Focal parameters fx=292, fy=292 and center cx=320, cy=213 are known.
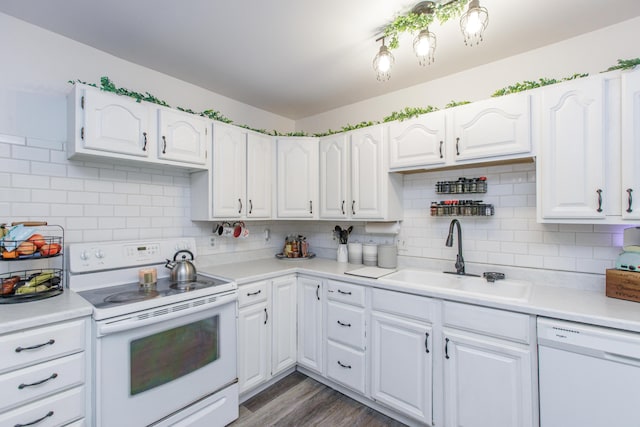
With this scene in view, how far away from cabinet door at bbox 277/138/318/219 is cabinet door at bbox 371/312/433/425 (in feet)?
4.12

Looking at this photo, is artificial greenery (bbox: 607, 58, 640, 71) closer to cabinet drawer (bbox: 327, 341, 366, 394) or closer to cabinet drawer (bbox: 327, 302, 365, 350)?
cabinet drawer (bbox: 327, 302, 365, 350)

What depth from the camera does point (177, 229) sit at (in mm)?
2514

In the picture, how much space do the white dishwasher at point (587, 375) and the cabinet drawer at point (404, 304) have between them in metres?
0.57

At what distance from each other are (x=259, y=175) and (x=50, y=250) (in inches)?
62.1

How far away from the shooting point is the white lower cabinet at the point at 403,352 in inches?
74.0

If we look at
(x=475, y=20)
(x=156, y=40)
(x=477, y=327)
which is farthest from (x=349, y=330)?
(x=156, y=40)

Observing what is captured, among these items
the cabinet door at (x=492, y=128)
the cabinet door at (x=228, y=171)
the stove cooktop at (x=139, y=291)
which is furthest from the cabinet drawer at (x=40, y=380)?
the cabinet door at (x=492, y=128)

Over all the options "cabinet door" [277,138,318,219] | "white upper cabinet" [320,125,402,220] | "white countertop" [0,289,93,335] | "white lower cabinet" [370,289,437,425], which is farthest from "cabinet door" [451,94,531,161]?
"white countertop" [0,289,93,335]

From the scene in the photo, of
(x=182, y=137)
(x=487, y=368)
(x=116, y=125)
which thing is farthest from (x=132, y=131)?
(x=487, y=368)

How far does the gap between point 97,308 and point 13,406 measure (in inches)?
18.1

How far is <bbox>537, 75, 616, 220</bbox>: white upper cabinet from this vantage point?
161 cm

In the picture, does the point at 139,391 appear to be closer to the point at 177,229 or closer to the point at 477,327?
the point at 177,229

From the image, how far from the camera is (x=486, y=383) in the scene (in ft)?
5.45

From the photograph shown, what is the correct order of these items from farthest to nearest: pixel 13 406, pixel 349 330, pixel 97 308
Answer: pixel 349 330
pixel 97 308
pixel 13 406
